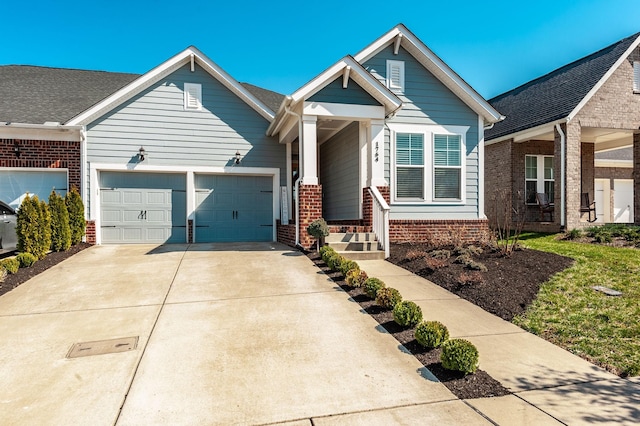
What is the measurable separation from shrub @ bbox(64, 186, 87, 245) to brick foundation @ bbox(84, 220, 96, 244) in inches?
15.7

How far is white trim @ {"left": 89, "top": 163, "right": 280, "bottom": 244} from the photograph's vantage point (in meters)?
10.5

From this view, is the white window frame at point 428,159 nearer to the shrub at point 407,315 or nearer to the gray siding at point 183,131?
the gray siding at point 183,131

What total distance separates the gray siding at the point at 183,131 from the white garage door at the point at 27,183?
1.16 meters

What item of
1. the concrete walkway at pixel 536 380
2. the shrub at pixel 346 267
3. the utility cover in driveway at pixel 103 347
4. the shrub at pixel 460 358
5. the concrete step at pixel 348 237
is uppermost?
the concrete step at pixel 348 237

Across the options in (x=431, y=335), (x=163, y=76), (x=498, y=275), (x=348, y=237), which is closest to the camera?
(x=431, y=335)

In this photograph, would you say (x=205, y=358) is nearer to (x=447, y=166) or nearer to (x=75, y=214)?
(x=75, y=214)

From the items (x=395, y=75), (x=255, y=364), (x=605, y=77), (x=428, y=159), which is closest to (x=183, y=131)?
(x=395, y=75)

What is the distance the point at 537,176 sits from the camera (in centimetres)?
1480

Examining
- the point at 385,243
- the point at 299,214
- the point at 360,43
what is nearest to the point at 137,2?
the point at 360,43

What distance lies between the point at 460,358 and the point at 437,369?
0.29 m

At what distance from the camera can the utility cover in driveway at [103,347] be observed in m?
3.91

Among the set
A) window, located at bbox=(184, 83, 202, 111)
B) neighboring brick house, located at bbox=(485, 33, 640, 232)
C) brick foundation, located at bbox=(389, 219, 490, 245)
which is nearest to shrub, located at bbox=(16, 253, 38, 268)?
window, located at bbox=(184, 83, 202, 111)

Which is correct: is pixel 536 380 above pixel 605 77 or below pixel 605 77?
below

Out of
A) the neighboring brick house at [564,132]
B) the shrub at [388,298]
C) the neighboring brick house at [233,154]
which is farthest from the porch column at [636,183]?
the shrub at [388,298]
